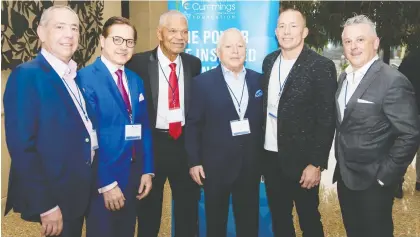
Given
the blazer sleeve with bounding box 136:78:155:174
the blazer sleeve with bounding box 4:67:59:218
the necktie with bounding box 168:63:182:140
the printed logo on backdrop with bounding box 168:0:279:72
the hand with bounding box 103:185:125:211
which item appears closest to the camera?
the blazer sleeve with bounding box 4:67:59:218

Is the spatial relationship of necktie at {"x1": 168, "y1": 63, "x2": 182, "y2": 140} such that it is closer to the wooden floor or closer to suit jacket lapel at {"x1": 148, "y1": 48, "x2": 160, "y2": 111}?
suit jacket lapel at {"x1": 148, "y1": 48, "x2": 160, "y2": 111}

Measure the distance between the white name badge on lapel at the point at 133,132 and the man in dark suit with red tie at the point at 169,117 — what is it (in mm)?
406

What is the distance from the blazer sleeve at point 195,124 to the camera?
229 centimetres

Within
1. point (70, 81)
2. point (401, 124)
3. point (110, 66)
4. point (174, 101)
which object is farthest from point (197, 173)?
point (401, 124)

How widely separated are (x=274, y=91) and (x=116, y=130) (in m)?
1.01

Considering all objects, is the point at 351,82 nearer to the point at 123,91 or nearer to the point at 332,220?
the point at 123,91

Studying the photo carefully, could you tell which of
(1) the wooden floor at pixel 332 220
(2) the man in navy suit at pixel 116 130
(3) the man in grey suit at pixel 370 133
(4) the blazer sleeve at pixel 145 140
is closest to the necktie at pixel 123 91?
(2) the man in navy suit at pixel 116 130

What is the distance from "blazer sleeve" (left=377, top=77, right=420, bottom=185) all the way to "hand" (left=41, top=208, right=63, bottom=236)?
1659mm

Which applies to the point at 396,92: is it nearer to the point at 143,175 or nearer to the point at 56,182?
the point at 143,175

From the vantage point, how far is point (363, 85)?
199 centimetres

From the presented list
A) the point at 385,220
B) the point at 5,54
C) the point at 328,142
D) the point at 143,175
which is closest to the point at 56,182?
the point at 143,175

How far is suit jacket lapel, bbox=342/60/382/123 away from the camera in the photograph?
1.98 metres

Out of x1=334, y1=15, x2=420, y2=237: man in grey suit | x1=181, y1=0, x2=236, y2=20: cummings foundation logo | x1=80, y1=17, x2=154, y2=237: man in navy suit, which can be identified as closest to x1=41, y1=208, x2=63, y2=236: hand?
x1=80, y1=17, x2=154, y2=237: man in navy suit

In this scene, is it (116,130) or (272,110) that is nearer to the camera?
(116,130)
